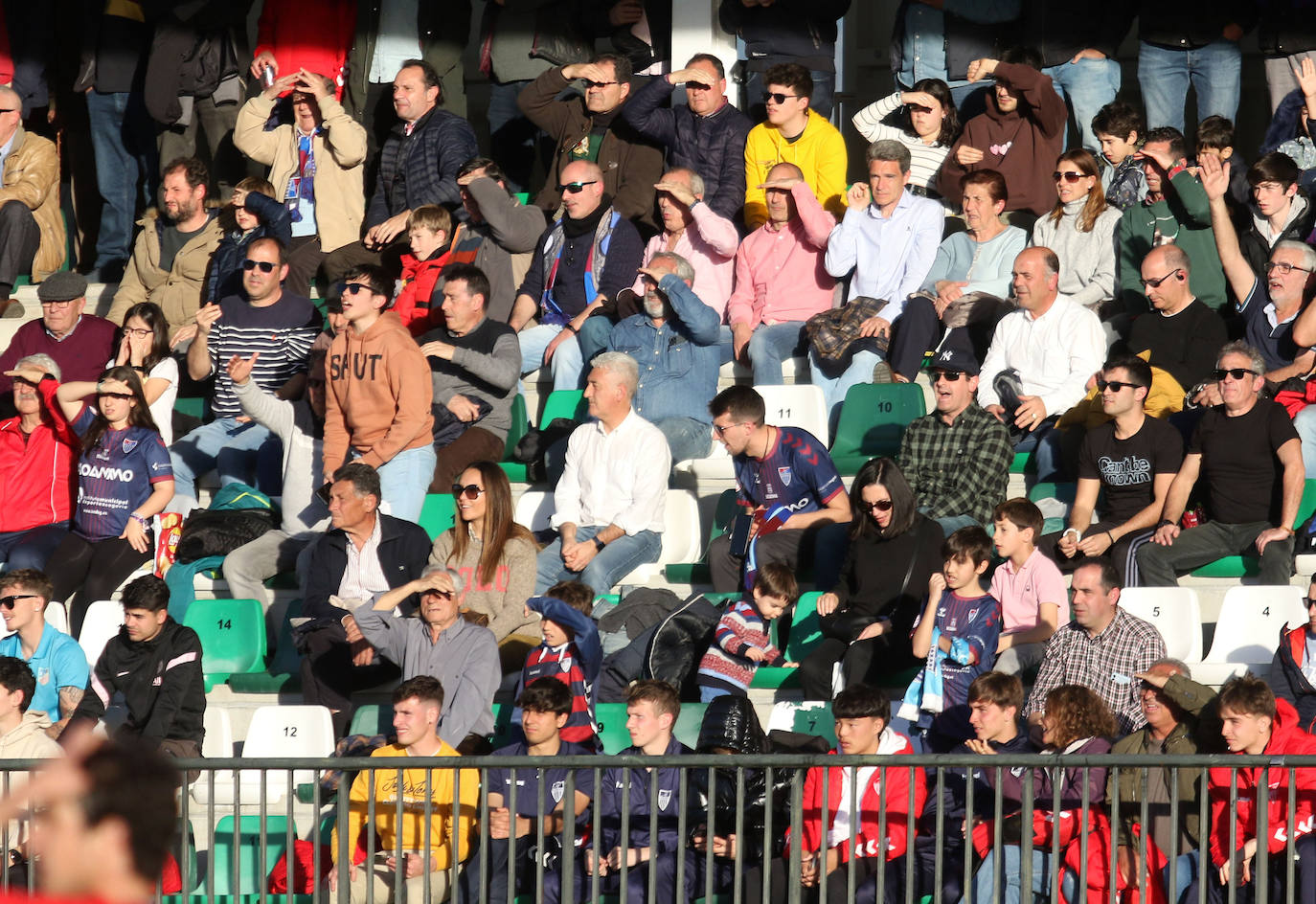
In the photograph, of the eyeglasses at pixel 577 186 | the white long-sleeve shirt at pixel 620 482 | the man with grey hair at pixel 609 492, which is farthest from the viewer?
the eyeglasses at pixel 577 186

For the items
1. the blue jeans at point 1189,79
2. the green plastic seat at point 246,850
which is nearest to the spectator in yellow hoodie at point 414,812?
the green plastic seat at point 246,850

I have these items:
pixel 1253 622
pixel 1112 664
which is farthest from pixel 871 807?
pixel 1253 622

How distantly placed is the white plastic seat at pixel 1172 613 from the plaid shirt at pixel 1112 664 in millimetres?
488

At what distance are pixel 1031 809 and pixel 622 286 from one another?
4999 millimetres

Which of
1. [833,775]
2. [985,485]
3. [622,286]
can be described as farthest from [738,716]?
[622,286]

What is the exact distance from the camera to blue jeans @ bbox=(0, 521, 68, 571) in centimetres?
901

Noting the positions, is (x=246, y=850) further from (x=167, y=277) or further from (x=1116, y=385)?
(x=167, y=277)

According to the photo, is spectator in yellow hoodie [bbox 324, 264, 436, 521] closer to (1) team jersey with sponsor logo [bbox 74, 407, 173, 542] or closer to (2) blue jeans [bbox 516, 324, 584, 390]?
(1) team jersey with sponsor logo [bbox 74, 407, 173, 542]

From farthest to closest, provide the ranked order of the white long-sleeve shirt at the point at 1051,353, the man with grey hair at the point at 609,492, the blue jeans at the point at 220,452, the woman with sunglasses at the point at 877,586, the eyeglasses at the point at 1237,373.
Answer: the blue jeans at the point at 220,452, the white long-sleeve shirt at the point at 1051,353, the man with grey hair at the point at 609,492, the eyeglasses at the point at 1237,373, the woman with sunglasses at the point at 877,586

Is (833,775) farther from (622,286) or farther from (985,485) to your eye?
(622,286)

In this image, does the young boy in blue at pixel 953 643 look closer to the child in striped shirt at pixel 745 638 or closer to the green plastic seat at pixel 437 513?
the child in striped shirt at pixel 745 638

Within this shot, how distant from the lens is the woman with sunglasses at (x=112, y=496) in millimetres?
8945

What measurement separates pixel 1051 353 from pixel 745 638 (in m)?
2.29

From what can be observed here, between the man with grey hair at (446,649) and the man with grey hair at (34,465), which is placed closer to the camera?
the man with grey hair at (446,649)
